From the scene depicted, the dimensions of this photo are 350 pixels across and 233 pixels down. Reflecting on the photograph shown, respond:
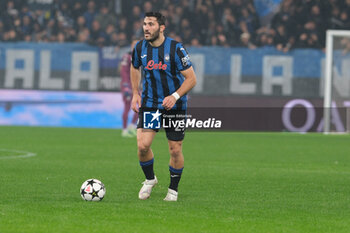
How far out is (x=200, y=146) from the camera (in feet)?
51.6

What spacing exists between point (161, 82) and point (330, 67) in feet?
45.2

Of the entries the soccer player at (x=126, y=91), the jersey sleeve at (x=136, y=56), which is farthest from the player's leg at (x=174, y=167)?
the soccer player at (x=126, y=91)

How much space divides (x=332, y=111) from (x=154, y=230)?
15.5 m

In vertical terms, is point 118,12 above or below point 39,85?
above

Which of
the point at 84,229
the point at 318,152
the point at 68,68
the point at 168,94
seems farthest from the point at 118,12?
the point at 84,229

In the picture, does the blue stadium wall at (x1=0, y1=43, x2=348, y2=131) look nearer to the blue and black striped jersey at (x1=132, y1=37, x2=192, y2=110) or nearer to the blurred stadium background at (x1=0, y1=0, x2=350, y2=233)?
the blurred stadium background at (x1=0, y1=0, x2=350, y2=233)

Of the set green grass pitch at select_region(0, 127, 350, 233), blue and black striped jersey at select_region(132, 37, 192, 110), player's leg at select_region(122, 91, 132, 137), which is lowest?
player's leg at select_region(122, 91, 132, 137)

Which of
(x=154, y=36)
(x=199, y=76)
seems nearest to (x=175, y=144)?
(x=154, y=36)

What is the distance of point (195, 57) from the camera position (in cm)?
2150

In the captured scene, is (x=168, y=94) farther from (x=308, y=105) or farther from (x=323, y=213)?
(x=308, y=105)

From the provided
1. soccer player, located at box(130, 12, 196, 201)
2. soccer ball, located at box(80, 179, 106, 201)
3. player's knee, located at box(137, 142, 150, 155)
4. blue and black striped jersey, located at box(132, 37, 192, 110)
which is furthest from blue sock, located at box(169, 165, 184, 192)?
soccer ball, located at box(80, 179, 106, 201)

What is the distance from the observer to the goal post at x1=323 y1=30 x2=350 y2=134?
20734mm

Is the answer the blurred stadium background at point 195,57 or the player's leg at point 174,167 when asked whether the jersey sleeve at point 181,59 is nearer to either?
the player's leg at point 174,167

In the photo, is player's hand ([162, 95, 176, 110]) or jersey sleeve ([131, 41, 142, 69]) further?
jersey sleeve ([131, 41, 142, 69])
